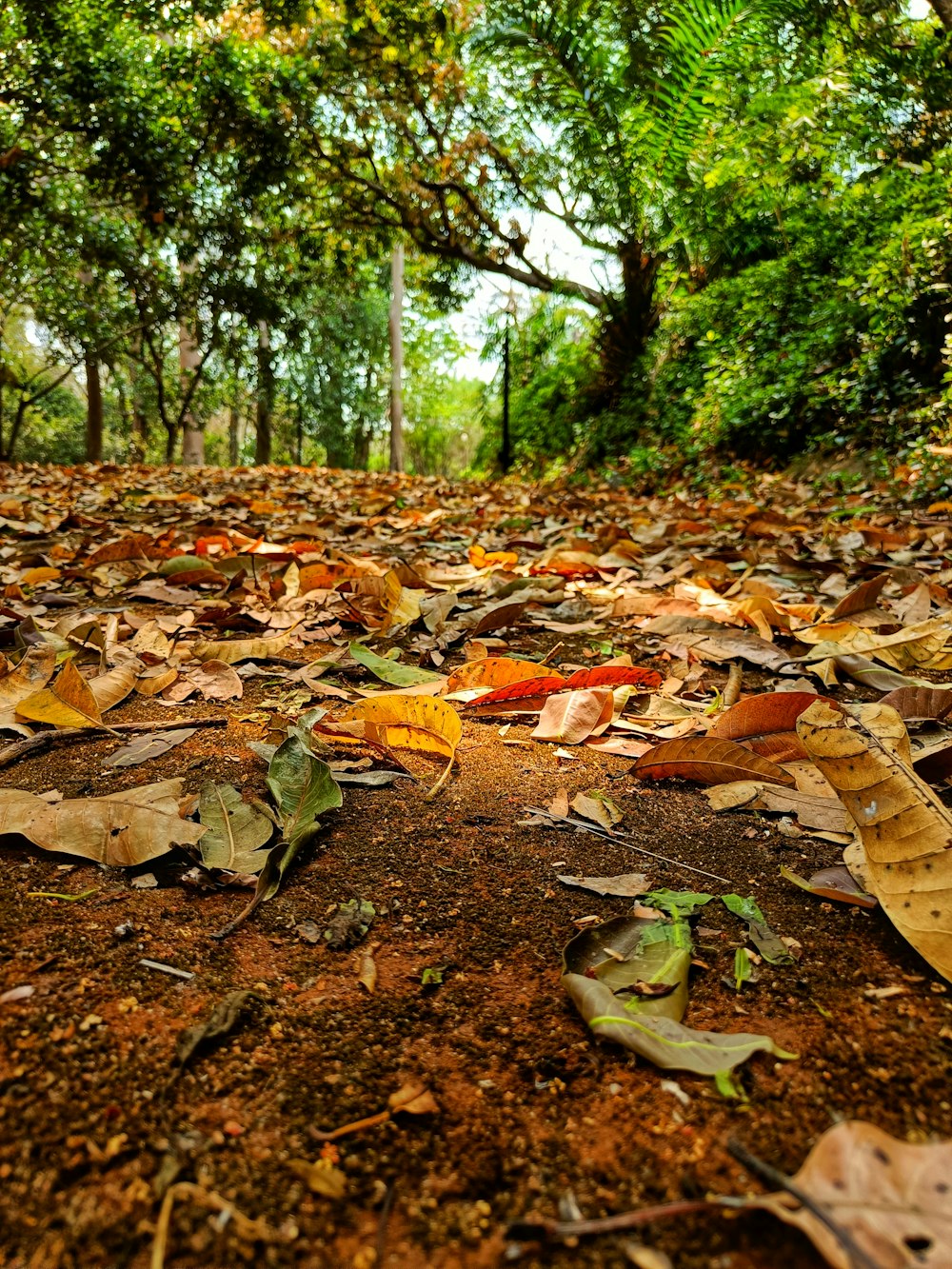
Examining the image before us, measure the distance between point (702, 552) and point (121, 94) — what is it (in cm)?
604

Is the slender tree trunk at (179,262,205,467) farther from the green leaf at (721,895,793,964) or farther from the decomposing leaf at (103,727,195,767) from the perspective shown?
the green leaf at (721,895,793,964)

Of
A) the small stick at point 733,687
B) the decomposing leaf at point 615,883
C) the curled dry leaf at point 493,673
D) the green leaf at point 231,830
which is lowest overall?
the decomposing leaf at point 615,883

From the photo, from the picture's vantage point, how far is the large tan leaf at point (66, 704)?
1.21m

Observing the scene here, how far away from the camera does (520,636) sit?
188 centimetres

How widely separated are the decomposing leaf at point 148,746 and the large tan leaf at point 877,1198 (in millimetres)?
940

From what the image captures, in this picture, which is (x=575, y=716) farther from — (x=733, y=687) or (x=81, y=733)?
(x=81, y=733)

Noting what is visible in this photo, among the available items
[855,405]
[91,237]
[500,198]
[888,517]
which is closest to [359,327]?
[500,198]

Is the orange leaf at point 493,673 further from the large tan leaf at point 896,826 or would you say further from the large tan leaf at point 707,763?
the large tan leaf at point 896,826

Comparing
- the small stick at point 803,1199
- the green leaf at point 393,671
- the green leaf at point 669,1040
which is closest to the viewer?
the small stick at point 803,1199

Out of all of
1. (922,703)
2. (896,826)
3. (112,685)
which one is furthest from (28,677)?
(922,703)

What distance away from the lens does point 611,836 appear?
0.95 metres

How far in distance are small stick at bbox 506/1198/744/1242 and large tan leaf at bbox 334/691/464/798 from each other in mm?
690

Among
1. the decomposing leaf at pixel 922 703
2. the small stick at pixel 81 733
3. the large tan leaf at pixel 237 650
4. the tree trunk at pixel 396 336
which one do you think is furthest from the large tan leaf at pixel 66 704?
the tree trunk at pixel 396 336

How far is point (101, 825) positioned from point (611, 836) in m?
0.59
